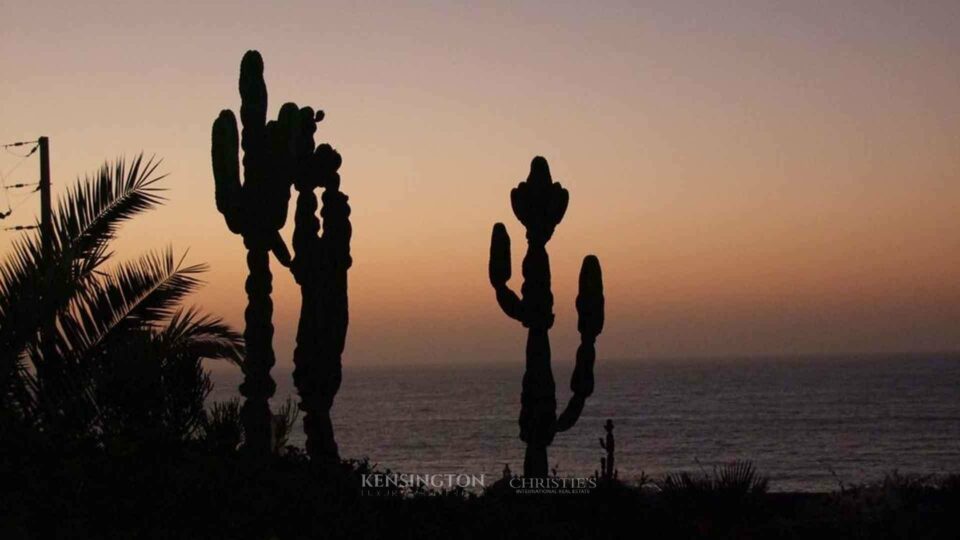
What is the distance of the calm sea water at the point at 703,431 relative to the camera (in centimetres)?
7325

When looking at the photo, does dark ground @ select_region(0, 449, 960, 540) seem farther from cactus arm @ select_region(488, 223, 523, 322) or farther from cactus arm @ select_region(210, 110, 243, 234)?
cactus arm @ select_region(210, 110, 243, 234)

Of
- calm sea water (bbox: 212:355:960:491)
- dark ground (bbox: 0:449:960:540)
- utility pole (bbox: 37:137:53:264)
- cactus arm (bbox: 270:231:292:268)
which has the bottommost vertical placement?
calm sea water (bbox: 212:355:960:491)

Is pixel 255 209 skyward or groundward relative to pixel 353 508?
skyward

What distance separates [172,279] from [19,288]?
2094 millimetres

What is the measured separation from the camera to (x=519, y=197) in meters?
16.8

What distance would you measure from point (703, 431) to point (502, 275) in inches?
3314

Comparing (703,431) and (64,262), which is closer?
(64,262)

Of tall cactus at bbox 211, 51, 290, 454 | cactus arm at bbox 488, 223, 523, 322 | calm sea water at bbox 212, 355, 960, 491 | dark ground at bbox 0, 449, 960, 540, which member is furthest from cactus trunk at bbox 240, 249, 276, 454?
calm sea water at bbox 212, 355, 960, 491

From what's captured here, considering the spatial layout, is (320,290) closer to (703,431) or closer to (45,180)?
(45,180)

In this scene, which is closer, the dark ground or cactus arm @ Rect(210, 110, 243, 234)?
the dark ground

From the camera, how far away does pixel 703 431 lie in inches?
3858

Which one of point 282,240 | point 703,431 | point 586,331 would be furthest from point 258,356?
point 703,431

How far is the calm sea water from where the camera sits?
2884 inches

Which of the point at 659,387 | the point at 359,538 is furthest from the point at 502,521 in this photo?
the point at 659,387
